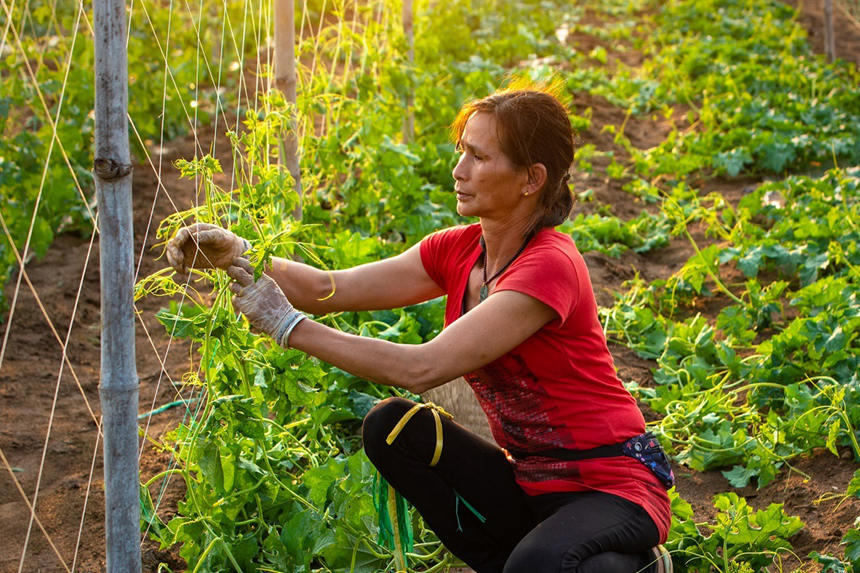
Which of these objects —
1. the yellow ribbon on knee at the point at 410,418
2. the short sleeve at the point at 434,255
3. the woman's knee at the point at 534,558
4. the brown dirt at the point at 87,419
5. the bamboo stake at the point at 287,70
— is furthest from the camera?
the bamboo stake at the point at 287,70

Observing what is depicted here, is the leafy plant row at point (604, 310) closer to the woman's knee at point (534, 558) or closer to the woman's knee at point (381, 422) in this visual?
the woman's knee at point (381, 422)

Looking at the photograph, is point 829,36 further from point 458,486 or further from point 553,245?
point 458,486

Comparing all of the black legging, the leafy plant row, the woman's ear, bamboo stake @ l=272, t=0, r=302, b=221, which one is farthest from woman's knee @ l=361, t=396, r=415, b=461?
bamboo stake @ l=272, t=0, r=302, b=221

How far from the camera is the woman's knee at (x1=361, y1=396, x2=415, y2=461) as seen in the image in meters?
2.44

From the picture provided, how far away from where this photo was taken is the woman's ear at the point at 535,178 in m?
2.39

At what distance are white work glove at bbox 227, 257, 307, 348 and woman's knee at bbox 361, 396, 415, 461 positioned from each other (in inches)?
15.3

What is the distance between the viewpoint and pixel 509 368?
2.32 metres

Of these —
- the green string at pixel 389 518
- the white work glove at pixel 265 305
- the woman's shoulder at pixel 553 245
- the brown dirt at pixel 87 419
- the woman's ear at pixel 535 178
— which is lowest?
the brown dirt at pixel 87 419

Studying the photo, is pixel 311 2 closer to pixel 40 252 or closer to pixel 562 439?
pixel 40 252

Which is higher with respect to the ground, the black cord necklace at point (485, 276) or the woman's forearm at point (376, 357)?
the black cord necklace at point (485, 276)

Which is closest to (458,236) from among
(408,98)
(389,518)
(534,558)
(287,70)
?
(389,518)

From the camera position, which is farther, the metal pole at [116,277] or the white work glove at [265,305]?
the white work glove at [265,305]

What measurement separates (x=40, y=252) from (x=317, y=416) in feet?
7.23

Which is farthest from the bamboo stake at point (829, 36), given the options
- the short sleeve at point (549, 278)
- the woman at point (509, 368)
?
the short sleeve at point (549, 278)
